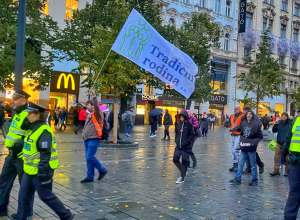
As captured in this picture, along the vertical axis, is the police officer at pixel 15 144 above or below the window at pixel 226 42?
below

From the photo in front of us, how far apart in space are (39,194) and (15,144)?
1.00 m

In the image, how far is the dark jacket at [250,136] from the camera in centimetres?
801

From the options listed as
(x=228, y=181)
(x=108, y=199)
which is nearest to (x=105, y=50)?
(x=228, y=181)

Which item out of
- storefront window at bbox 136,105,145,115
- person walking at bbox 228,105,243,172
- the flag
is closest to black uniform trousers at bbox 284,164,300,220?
the flag

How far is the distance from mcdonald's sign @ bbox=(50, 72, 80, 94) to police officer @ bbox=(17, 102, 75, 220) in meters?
24.5

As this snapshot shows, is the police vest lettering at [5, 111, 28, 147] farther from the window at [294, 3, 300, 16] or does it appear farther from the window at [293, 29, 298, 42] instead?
the window at [294, 3, 300, 16]

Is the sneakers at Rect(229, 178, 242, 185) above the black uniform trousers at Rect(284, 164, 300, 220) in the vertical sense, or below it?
below

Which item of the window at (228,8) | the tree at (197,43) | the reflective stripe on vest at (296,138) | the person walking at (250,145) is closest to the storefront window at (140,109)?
the tree at (197,43)

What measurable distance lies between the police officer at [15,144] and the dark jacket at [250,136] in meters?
5.09

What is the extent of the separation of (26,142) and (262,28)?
4627cm

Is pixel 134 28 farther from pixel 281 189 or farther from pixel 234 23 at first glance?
pixel 234 23

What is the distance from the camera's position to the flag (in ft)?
28.1

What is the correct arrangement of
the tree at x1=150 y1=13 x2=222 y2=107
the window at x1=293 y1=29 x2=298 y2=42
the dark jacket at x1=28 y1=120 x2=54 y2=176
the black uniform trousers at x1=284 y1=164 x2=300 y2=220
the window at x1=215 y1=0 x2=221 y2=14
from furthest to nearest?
the window at x1=293 y1=29 x2=298 y2=42 → the window at x1=215 y1=0 x2=221 y2=14 → the tree at x1=150 y1=13 x2=222 y2=107 → the black uniform trousers at x1=284 y1=164 x2=300 y2=220 → the dark jacket at x1=28 y1=120 x2=54 y2=176

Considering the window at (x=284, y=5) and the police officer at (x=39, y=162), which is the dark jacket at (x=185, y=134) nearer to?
the police officer at (x=39, y=162)
